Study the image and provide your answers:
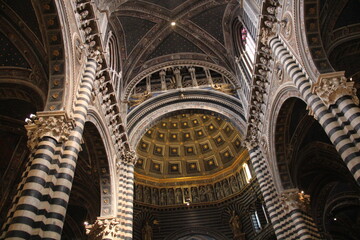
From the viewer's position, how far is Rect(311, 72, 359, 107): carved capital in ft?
28.8

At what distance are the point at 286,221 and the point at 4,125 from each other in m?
13.8

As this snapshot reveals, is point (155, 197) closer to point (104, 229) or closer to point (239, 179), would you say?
point (239, 179)

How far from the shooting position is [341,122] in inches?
336

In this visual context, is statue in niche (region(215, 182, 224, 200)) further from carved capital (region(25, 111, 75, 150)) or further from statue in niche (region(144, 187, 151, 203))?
carved capital (region(25, 111, 75, 150))

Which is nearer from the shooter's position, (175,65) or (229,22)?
(229,22)

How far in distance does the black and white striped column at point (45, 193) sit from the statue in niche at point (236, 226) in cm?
1793

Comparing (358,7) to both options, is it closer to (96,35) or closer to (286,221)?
(286,221)

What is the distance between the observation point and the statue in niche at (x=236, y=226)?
2278 cm

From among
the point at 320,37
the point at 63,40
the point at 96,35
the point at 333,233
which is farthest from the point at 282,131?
the point at 333,233

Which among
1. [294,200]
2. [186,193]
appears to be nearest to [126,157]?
[294,200]

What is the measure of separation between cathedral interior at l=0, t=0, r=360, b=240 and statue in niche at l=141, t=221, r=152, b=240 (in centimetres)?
11

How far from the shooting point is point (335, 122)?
8750 mm

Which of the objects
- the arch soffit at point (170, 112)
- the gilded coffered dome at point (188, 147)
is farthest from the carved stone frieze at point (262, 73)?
the gilded coffered dome at point (188, 147)

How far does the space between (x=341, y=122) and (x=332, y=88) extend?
1127 mm
